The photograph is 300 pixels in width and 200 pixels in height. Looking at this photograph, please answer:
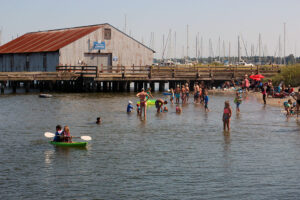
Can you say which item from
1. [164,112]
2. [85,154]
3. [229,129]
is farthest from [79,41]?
[85,154]

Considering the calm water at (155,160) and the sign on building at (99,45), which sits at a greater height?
the sign on building at (99,45)

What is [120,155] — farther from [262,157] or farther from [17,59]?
[17,59]

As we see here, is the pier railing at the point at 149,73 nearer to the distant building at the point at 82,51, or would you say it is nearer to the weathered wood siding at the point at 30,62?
the distant building at the point at 82,51

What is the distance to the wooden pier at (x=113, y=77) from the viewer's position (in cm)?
5225

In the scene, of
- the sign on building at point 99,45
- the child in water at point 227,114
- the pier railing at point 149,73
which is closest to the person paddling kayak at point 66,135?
the child in water at point 227,114

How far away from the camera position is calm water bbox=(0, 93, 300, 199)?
14.3m

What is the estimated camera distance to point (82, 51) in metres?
56.7

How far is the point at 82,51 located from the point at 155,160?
4010 centimetres

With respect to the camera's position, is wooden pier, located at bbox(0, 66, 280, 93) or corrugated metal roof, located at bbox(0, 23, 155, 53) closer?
wooden pier, located at bbox(0, 66, 280, 93)

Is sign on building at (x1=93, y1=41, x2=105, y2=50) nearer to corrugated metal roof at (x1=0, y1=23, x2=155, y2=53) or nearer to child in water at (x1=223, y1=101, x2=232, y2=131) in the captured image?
corrugated metal roof at (x1=0, y1=23, x2=155, y2=53)

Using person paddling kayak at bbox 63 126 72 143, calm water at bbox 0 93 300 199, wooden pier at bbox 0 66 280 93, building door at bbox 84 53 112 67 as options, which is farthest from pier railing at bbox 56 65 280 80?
person paddling kayak at bbox 63 126 72 143

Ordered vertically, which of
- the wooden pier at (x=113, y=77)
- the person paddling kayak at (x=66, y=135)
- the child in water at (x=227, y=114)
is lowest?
the person paddling kayak at (x=66, y=135)

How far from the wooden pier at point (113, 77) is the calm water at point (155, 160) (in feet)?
72.5

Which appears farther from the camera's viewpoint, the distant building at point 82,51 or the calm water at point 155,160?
the distant building at point 82,51
